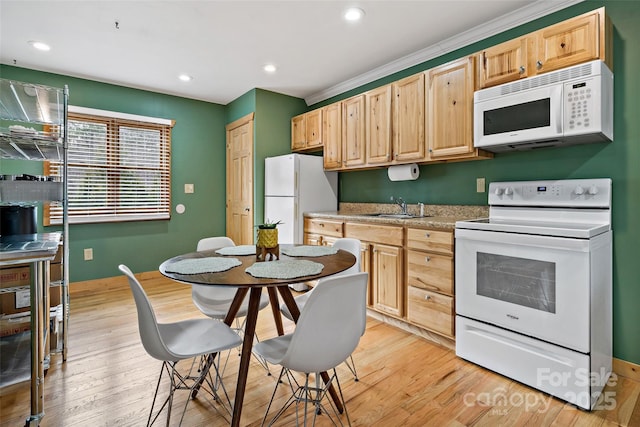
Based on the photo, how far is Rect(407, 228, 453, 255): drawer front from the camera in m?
2.37

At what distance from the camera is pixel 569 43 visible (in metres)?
2.00

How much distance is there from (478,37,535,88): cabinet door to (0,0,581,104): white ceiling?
359 mm

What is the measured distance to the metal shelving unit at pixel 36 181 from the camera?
59.8 inches

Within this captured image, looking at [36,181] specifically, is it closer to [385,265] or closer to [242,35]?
[242,35]

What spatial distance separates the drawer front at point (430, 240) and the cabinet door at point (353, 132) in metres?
1.12

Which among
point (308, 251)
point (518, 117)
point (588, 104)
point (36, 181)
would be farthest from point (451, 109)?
point (36, 181)

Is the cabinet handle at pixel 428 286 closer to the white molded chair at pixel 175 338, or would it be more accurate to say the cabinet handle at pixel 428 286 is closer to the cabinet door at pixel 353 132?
the cabinet door at pixel 353 132

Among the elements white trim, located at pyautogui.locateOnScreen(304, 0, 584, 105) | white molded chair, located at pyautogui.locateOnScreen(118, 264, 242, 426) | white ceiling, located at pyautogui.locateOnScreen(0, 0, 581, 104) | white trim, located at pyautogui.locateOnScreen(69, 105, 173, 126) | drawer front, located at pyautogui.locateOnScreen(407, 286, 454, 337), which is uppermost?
white ceiling, located at pyautogui.locateOnScreen(0, 0, 581, 104)

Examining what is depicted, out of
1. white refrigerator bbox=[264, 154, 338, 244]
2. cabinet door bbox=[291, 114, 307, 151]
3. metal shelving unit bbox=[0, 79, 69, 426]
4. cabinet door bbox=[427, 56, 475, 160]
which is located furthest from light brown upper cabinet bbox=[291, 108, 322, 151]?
metal shelving unit bbox=[0, 79, 69, 426]

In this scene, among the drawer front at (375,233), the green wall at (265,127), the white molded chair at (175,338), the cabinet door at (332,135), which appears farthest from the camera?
the green wall at (265,127)

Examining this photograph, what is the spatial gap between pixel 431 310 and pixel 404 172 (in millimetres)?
1300

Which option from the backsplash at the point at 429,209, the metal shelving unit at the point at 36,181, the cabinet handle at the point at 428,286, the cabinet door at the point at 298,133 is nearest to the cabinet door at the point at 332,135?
the cabinet door at the point at 298,133

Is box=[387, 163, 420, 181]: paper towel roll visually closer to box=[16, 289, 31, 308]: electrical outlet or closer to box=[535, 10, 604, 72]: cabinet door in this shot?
box=[535, 10, 604, 72]: cabinet door

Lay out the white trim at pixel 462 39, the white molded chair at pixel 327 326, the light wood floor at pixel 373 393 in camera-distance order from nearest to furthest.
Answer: the white molded chair at pixel 327 326 < the light wood floor at pixel 373 393 < the white trim at pixel 462 39
